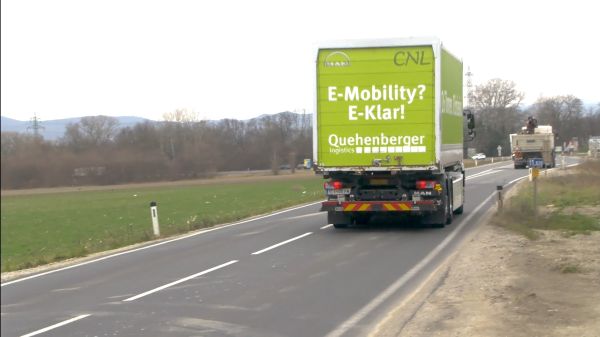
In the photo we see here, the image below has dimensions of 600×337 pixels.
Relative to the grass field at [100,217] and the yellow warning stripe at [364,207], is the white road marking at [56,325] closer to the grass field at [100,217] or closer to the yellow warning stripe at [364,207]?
the grass field at [100,217]

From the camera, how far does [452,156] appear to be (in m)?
16.4

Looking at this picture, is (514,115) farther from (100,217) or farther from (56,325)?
(56,325)

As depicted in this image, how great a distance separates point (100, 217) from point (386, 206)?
70.3 feet

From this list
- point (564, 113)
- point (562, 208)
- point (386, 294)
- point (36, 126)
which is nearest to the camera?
point (36, 126)

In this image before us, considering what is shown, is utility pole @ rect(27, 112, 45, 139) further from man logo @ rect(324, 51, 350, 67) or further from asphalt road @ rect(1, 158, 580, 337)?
man logo @ rect(324, 51, 350, 67)

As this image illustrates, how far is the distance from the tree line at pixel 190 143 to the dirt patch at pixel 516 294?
3035mm

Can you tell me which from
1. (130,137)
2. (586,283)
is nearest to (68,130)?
(130,137)

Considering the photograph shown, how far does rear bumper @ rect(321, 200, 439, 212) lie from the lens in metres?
14.5

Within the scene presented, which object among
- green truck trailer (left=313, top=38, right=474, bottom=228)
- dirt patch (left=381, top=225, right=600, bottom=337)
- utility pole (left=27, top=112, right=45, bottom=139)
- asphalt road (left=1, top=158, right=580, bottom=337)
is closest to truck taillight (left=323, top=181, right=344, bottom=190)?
green truck trailer (left=313, top=38, right=474, bottom=228)

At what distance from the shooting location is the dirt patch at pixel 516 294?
20.9 feet

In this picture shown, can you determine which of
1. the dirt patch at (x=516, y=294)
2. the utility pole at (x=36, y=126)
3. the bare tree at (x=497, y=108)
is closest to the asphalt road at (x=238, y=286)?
the dirt patch at (x=516, y=294)

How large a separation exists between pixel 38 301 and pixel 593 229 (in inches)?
426

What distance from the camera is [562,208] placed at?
19.0 metres

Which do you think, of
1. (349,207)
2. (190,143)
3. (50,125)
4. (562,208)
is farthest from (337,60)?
(190,143)
